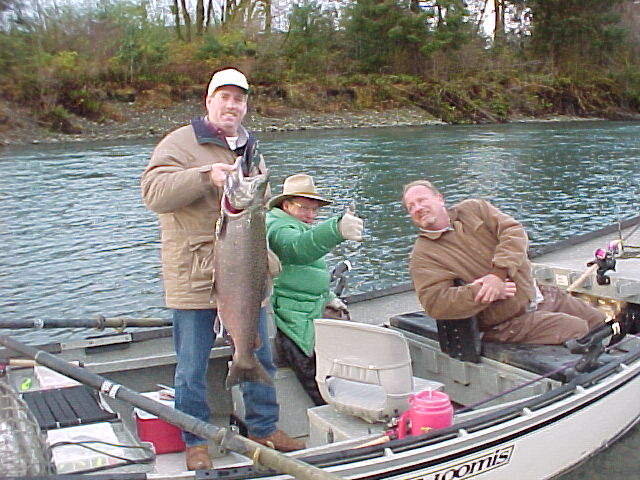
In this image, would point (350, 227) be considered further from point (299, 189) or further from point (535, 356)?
point (535, 356)

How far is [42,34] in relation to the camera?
127 feet

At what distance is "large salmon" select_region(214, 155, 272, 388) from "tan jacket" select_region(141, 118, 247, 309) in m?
0.12

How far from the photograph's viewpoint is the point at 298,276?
4.48 m

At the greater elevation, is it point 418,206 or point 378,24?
point 378,24

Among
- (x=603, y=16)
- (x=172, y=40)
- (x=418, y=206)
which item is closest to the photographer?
(x=418, y=206)

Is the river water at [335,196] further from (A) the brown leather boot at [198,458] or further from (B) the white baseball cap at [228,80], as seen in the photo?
(B) the white baseball cap at [228,80]

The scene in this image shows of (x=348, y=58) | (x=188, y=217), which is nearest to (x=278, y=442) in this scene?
(x=188, y=217)

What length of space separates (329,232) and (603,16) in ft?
166

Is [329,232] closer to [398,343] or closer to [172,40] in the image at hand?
[398,343]

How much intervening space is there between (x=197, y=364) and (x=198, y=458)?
470 mm

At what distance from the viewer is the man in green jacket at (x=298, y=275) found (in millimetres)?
4227

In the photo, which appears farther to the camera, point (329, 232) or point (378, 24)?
point (378, 24)

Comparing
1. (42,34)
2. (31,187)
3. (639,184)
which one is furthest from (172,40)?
(639,184)

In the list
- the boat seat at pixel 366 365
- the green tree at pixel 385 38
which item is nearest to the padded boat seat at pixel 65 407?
the boat seat at pixel 366 365
